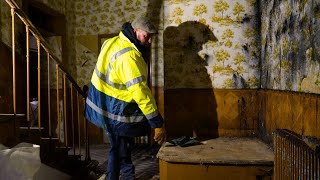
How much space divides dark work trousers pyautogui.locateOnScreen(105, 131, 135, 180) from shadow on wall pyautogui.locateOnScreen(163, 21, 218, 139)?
3.02 ft

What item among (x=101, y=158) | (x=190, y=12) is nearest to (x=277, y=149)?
(x=190, y=12)

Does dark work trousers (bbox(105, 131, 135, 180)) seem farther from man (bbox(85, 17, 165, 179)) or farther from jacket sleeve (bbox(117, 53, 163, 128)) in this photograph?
jacket sleeve (bbox(117, 53, 163, 128))

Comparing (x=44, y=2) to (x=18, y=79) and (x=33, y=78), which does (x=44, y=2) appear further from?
(x=33, y=78)

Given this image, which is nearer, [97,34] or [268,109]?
[268,109]

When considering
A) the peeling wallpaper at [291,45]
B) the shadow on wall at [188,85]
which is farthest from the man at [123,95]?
the peeling wallpaper at [291,45]

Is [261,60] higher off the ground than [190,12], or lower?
lower

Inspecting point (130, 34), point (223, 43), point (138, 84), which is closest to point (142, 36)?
point (130, 34)

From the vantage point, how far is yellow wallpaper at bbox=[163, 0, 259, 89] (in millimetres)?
3488

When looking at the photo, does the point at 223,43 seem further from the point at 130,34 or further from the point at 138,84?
the point at 138,84

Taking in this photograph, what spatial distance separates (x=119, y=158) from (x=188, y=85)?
140cm

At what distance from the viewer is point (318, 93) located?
188 cm

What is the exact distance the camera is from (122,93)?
2609 mm

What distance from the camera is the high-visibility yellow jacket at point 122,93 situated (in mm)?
2541

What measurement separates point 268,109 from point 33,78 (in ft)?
18.0
